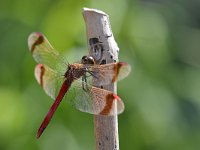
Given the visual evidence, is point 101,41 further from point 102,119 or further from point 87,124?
point 87,124

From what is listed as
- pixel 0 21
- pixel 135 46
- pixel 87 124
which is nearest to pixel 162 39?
pixel 135 46

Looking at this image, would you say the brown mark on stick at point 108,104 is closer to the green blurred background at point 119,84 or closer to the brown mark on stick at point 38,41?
the brown mark on stick at point 38,41

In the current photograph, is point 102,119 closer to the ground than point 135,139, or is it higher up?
higher up

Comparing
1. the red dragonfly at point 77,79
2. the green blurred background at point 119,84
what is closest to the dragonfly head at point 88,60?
the red dragonfly at point 77,79

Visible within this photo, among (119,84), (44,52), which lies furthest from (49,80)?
(119,84)

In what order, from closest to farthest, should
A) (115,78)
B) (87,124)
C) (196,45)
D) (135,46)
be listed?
(115,78), (87,124), (135,46), (196,45)

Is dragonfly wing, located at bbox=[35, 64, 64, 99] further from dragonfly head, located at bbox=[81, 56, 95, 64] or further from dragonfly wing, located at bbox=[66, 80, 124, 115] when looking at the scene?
dragonfly head, located at bbox=[81, 56, 95, 64]
